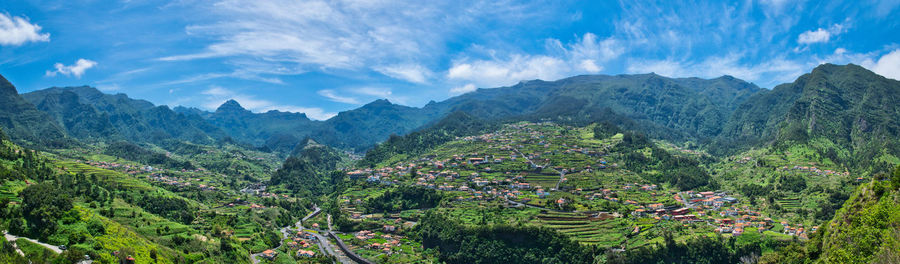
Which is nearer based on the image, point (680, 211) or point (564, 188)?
point (680, 211)

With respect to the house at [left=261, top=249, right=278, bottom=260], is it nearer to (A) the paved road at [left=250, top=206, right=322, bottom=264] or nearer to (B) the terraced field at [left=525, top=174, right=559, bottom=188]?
(A) the paved road at [left=250, top=206, right=322, bottom=264]

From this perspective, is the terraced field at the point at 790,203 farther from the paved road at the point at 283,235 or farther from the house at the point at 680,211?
the paved road at the point at 283,235

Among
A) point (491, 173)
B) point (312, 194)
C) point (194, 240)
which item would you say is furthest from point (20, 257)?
point (312, 194)

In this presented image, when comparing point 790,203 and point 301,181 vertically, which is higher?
point 301,181

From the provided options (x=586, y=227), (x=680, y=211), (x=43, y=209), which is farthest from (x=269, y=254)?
(x=680, y=211)

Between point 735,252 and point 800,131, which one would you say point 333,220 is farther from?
point 800,131

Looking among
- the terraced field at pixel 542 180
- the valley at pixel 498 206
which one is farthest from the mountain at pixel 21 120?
the terraced field at pixel 542 180

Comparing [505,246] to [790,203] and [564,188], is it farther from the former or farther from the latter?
[790,203]

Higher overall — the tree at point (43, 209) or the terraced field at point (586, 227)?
the tree at point (43, 209)
